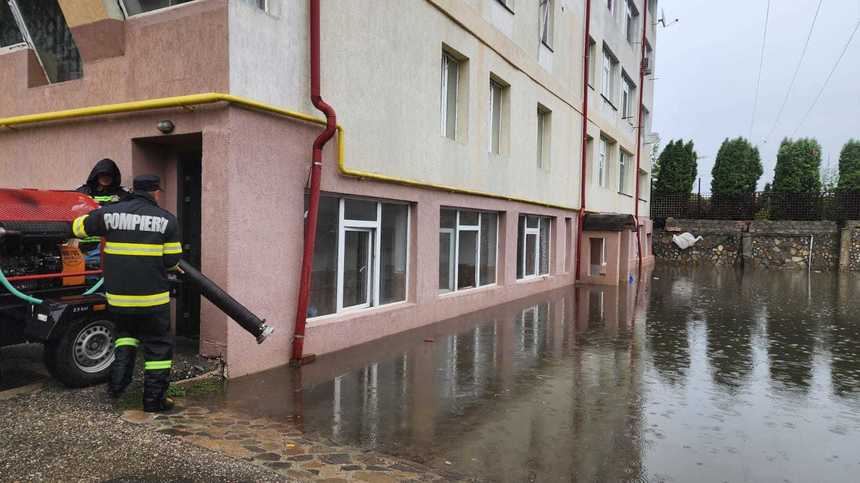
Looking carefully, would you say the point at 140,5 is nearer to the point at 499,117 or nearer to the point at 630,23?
the point at 499,117

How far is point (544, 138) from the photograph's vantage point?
51.5 feet

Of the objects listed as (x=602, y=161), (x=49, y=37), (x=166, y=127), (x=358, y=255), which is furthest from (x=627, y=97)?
(x=166, y=127)

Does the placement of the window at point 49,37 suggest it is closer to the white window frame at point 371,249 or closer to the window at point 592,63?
the white window frame at point 371,249

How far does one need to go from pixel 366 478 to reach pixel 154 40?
17.6 feet

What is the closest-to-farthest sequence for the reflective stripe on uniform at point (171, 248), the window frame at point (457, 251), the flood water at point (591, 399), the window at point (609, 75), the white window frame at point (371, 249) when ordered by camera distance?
the flood water at point (591, 399) → the reflective stripe on uniform at point (171, 248) → the white window frame at point (371, 249) → the window frame at point (457, 251) → the window at point (609, 75)

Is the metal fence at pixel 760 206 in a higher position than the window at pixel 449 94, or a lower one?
lower

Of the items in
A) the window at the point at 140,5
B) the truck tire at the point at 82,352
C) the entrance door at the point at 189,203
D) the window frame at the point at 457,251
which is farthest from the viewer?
the window frame at the point at 457,251

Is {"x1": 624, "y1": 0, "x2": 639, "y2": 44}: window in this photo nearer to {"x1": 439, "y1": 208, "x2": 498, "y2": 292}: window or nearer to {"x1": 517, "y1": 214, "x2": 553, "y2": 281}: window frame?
{"x1": 517, "y1": 214, "x2": 553, "y2": 281}: window frame

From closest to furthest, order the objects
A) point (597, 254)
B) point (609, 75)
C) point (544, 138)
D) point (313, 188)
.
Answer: point (313, 188) < point (544, 138) < point (597, 254) < point (609, 75)

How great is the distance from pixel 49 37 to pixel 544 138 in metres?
11.3

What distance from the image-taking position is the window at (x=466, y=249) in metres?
11.0

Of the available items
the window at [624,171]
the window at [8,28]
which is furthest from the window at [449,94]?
the window at [624,171]

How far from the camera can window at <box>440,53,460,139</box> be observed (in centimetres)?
1059

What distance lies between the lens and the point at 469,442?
182 inches
